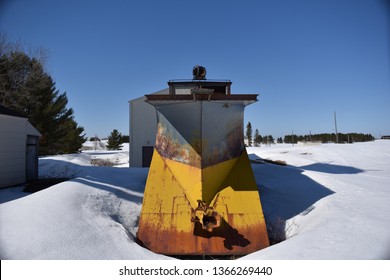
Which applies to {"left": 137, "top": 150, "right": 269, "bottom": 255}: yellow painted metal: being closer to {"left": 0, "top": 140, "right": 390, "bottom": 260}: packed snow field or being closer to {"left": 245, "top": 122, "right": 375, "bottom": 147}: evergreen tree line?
{"left": 0, "top": 140, "right": 390, "bottom": 260}: packed snow field

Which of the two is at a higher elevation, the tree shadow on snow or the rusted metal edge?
the rusted metal edge

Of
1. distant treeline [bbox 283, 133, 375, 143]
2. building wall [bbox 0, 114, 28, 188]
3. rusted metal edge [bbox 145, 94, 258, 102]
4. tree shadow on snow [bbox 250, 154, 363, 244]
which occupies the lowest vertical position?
tree shadow on snow [bbox 250, 154, 363, 244]

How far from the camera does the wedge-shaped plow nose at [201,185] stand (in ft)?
14.2

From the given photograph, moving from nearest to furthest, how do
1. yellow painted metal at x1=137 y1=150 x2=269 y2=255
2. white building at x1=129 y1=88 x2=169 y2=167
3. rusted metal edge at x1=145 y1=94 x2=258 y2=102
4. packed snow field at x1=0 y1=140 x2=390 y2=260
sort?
packed snow field at x1=0 y1=140 x2=390 y2=260
yellow painted metal at x1=137 y1=150 x2=269 y2=255
rusted metal edge at x1=145 y1=94 x2=258 y2=102
white building at x1=129 y1=88 x2=169 y2=167

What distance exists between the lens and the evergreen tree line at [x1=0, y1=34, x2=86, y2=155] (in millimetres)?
18683

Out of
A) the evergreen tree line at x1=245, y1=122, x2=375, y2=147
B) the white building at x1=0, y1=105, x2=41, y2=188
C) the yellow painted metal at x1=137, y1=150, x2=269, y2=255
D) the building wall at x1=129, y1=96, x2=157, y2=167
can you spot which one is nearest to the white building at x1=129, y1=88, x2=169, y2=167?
the building wall at x1=129, y1=96, x2=157, y2=167

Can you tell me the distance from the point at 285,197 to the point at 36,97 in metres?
22.4

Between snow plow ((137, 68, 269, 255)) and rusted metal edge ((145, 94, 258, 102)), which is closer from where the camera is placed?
snow plow ((137, 68, 269, 255))

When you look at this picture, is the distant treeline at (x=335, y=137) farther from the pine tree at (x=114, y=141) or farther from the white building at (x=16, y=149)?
the white building at (x=16, y=149)

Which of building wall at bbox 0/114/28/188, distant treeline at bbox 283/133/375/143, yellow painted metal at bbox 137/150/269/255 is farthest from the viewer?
distant treeline at bbox 283/133/375/143

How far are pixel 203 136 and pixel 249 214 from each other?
1826 mm

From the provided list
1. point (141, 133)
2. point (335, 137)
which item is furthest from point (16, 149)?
point (335, 137)

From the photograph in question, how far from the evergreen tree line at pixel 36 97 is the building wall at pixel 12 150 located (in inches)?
310
